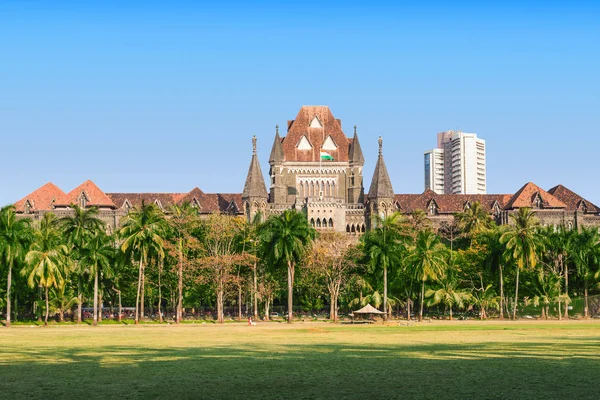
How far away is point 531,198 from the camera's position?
156625mm

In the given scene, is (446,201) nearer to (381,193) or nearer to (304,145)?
(381,193)

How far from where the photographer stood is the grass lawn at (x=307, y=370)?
24.2m

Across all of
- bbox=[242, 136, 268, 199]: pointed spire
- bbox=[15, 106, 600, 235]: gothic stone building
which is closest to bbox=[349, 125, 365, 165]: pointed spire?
bbox=[15, 106, 600, 235]: gothic stone building

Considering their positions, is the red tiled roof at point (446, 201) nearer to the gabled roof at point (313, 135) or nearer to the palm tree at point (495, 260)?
the gabled roof at point (313, 135)

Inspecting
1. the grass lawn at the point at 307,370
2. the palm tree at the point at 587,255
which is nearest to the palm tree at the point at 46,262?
the grass lawn at the point at 307,370

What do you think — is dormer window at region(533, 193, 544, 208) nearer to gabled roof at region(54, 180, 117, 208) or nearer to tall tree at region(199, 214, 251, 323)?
tall tree at region(199, 214, 251, 323)

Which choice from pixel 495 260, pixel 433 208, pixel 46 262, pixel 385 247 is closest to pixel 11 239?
pixel 46 262

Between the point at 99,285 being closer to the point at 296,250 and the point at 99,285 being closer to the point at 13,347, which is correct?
the point at 296,250

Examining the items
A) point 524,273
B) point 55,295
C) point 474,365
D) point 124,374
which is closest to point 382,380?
point 474,365

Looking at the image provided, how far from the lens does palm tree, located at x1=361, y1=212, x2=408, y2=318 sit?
94.2 metres

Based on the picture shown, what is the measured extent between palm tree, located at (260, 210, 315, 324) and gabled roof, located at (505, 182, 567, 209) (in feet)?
242

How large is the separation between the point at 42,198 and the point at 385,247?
85568 millimetres

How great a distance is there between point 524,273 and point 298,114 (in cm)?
6583

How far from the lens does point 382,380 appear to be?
26.8 m
